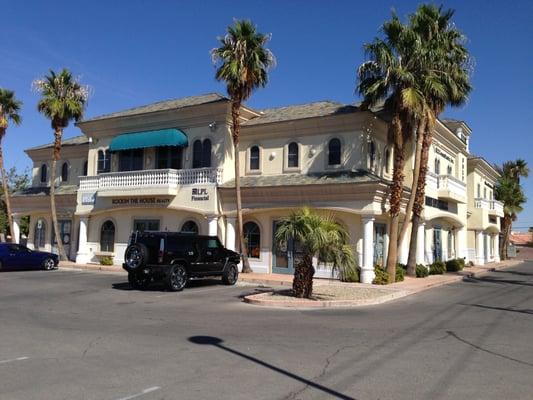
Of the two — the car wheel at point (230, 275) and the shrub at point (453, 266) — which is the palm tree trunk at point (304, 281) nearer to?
the car wheel at point (230, 275)

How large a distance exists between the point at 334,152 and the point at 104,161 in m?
14.2

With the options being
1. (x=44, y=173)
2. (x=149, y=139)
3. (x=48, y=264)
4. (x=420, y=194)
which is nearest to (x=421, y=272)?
(x=420, y=194)

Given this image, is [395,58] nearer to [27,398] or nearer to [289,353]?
[289,353]

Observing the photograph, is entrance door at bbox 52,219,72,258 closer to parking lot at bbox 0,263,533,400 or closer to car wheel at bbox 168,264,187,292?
car wheel at bbox 168,264,187,292

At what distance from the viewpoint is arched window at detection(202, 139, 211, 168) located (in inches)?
1070

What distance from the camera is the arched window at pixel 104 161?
31166 mm

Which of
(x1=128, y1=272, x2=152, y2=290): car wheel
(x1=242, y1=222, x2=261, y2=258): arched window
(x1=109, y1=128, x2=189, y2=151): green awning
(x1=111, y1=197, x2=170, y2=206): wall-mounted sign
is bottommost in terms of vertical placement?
(x1=128, y1=272, x2=152, y2=290): car wheel

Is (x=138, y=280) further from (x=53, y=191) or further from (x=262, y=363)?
(x=53, y=191)

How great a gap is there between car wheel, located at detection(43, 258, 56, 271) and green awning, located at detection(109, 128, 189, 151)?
6795 mm

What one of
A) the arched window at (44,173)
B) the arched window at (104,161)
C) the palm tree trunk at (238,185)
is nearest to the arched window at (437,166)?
the palm tree trunk at (238,185)

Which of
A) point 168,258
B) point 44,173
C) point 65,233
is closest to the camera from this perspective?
point 168,258

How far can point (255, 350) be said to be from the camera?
354 inches

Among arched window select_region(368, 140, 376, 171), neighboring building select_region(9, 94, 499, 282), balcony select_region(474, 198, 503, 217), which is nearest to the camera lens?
neighboring building select_region(9, 94, 499, 282)

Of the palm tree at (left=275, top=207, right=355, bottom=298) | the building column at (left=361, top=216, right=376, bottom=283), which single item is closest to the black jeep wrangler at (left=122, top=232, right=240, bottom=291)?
the palm tree at (left=275, top=207, right=355, bottom=298)
